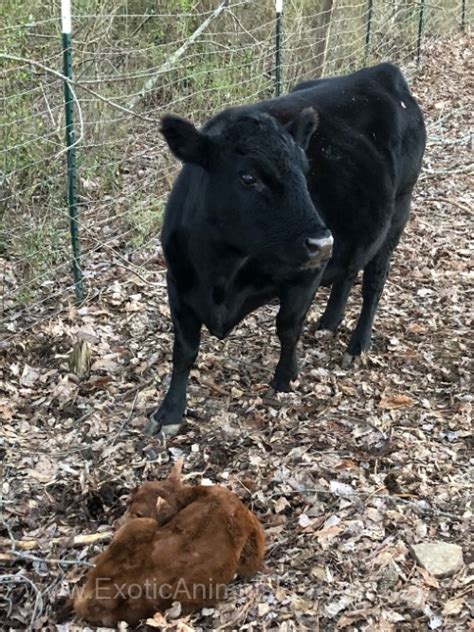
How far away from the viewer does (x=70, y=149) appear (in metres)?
5.64

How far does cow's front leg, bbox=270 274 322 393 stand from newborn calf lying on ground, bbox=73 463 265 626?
1647 millimetres

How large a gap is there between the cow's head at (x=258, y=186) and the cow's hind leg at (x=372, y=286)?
1.67 metres

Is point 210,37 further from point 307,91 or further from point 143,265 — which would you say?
point 307,91

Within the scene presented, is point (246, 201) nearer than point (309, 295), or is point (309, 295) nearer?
point (246, 201)

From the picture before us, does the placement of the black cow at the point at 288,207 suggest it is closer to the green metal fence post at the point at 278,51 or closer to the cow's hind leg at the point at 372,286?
the cow's hind leg at the point at 372,286

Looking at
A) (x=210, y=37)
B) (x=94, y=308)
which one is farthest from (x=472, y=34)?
(x=94, y=308)

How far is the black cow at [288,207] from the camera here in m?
3.86

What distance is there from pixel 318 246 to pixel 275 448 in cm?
116

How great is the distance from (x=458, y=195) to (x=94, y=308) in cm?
448

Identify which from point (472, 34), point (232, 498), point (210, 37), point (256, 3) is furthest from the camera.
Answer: point (472, 34)

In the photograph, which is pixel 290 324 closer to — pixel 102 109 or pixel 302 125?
pixel 302 125

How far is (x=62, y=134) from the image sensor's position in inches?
278

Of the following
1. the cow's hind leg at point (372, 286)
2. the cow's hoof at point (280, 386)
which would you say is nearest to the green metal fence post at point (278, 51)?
the cow's hind leg at point (372, 286)

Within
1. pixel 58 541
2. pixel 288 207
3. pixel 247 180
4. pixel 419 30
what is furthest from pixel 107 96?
pixel 419 30
